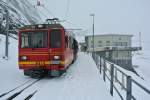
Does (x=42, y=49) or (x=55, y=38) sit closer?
(x=42, y=49)

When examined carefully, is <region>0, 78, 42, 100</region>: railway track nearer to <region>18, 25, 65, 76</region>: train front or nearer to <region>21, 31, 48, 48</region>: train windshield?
<region>18, 25, 65, 76</region>: train front

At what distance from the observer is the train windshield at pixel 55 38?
1534 centimetres

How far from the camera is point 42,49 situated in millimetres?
15219

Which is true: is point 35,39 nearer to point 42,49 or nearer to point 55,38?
point 42,49

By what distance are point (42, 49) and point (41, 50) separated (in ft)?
0.27

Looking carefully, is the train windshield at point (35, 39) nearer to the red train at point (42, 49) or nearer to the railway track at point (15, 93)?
the red train at point (42, 49)

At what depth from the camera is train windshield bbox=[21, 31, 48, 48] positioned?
50.2 ft

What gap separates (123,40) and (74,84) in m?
Result: 71.9

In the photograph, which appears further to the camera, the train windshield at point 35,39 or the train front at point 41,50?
the train windshield at point 35,39

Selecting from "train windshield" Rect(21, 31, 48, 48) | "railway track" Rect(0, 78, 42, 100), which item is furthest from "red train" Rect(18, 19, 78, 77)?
"railway track" Rect(0, 78, 42, 100)

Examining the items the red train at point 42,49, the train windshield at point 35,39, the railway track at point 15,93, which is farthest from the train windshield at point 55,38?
the railway track at point 15,93

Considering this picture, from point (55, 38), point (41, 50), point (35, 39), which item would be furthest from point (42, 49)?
point (55, 38)

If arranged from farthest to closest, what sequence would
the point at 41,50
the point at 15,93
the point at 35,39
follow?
the point at 35,39, the point at 41,50, the point at 15,93

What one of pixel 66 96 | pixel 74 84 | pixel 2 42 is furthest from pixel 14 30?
pixel 66 96
